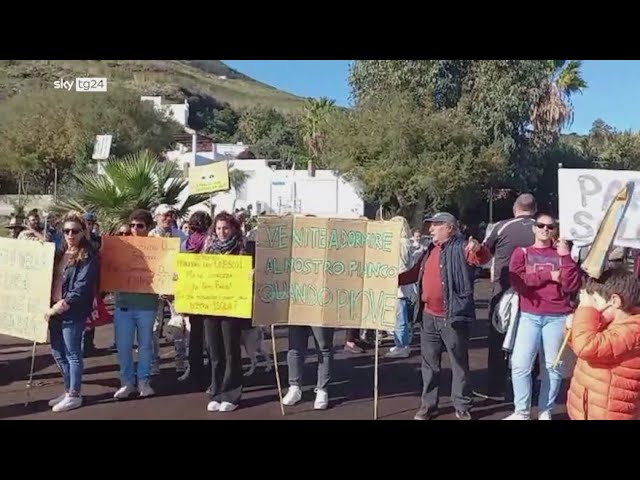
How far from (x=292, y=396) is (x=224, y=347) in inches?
29.3

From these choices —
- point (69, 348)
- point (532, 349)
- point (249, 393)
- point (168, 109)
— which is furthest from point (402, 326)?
point (168, 109)

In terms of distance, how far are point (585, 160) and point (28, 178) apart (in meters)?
28.5

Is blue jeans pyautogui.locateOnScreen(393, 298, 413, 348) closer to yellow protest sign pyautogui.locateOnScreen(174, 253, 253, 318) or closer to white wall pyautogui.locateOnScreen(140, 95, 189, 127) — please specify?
yellow protest sign pyautogui.locateOnScreen(174, 253, 253, 318)

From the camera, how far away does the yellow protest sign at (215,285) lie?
6414 mm

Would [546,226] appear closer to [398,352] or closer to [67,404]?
[398,352]

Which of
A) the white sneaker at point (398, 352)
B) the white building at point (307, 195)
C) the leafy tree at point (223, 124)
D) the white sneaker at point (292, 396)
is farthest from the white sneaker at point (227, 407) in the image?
the leafy tree at point (223, 124)

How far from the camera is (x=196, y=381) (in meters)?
7.29

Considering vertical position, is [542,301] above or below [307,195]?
below

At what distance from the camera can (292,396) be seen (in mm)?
6703

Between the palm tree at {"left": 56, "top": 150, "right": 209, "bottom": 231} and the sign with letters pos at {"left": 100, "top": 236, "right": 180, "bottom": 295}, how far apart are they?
11.0 ft

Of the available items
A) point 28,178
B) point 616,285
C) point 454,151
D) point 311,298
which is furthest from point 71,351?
point 28,178

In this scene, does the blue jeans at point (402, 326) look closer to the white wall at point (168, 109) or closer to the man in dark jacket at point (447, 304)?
the man in dark jacket at point (447, 304)

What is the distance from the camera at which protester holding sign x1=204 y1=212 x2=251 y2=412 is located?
6496 mm
